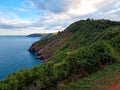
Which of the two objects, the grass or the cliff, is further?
the cliff

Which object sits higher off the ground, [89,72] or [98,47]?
[98,47]

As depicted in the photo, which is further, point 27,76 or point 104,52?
point 104,52

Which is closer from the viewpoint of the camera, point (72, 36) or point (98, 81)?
point (98, 81)

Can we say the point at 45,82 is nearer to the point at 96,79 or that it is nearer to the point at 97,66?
the point at 96,79

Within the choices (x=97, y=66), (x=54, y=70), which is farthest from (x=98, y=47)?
(x=54, y=70)

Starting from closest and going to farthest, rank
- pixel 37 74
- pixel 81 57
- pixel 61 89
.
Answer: pixel 61 89 < pixel 37 74 < pixel 81 57

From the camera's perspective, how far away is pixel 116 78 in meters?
17.1

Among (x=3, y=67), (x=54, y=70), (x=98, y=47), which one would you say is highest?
(x=98, y=47)

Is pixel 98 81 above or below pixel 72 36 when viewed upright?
below

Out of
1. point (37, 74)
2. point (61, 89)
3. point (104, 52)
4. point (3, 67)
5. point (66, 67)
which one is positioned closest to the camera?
point (61, 89)

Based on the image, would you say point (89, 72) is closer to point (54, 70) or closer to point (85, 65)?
point (85, 65)

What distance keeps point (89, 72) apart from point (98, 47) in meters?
4.29

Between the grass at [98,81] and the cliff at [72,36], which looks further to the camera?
the cliff at [72,36]

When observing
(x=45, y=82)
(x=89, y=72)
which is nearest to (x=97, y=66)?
(x=89, y=72)
